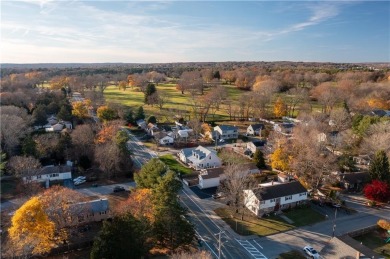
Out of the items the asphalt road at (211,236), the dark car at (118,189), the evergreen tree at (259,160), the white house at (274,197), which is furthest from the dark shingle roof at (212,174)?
the dark car at (118,189)

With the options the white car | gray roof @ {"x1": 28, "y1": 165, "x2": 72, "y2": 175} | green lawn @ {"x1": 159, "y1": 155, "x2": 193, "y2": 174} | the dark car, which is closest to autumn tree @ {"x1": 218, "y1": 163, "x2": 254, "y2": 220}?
the white car

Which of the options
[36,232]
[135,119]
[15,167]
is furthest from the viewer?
[135,119]

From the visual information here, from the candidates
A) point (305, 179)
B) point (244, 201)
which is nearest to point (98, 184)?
point (244, 201)

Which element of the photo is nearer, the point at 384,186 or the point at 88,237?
the point at 88,237

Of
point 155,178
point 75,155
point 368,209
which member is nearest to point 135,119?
point 75,155

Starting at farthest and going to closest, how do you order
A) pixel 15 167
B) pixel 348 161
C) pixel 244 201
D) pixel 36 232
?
pixel 348 161, pixel 15 167, pixel 244 201, pixel 36 232

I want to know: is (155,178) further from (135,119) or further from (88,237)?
(135,119)

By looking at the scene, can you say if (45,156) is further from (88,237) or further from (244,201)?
(244,201)

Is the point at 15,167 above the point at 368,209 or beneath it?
above

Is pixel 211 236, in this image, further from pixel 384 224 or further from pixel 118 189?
pixel 384 224
